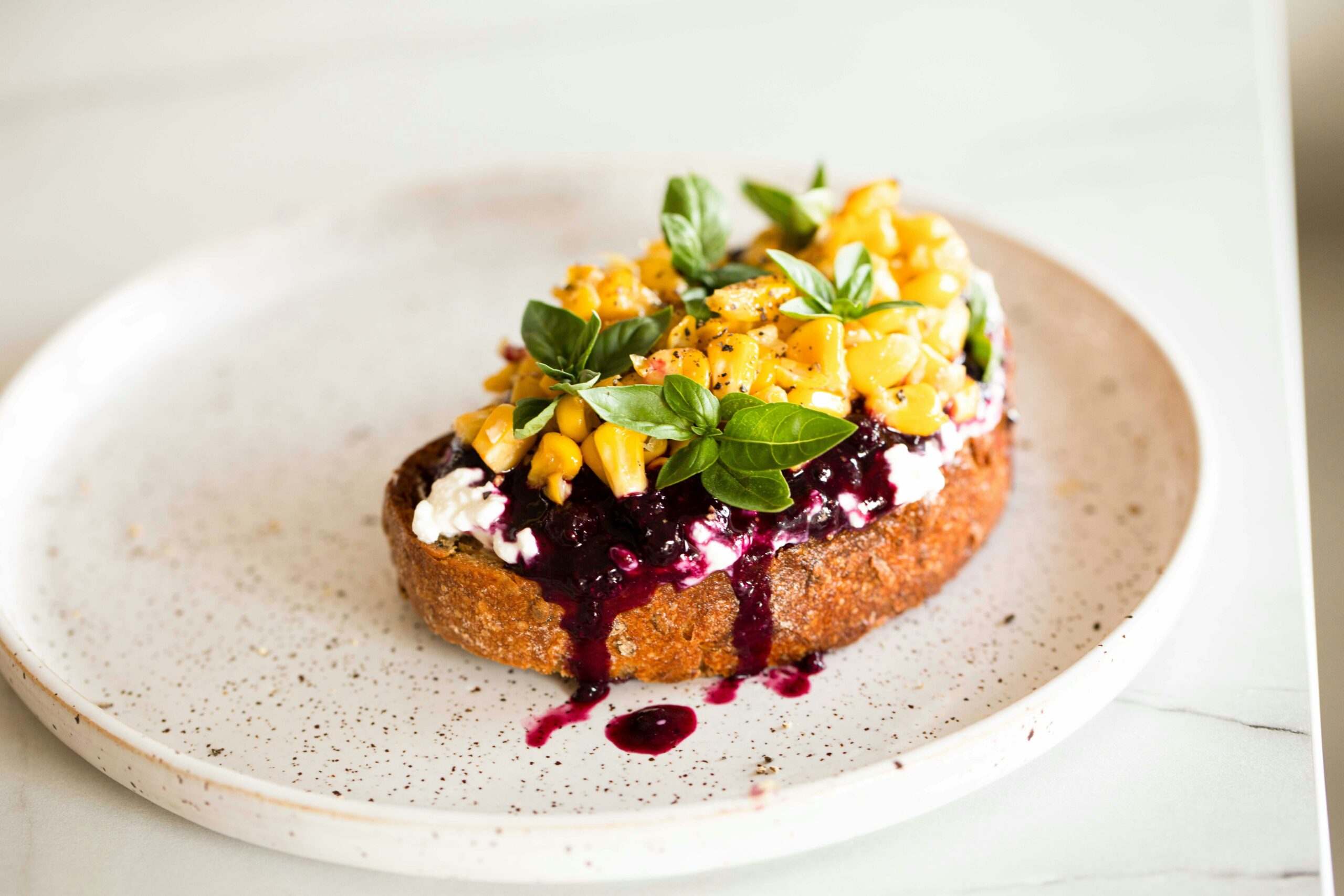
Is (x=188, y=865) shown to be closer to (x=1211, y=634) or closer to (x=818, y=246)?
(x=818, y=246)

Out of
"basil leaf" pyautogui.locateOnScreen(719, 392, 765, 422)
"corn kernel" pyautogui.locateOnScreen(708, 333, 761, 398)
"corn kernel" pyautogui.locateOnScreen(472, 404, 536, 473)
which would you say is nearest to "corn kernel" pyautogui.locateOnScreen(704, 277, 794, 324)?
"corn kernel" pyautogui.locateOnScreen(708, 333, 761, 398)

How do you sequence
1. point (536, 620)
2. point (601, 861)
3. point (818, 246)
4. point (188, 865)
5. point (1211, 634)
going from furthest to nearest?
point (818, 246), point (1211, 634), point (536, 620), point (188, 865), point (601, 861)

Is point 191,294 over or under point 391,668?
over

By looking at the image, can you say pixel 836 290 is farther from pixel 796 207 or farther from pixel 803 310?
pixel 796 207

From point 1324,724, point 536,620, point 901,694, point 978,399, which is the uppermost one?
point 978,399

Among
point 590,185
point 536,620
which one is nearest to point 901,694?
point 536,620

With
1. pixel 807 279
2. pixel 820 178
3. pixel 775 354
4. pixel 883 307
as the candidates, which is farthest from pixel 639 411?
pixel 820 178

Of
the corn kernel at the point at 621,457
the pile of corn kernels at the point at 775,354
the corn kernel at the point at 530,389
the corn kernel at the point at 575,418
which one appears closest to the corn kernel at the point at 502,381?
the pile of corn kernels at the point at 775,354
